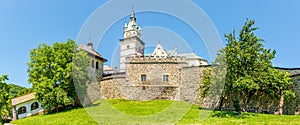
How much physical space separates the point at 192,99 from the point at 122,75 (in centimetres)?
774

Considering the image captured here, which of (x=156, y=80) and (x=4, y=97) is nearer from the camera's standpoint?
(x=4, y=97)

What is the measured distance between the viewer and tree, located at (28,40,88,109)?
1895 centimetres

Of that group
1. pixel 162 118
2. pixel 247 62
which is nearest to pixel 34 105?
pixel 162 118

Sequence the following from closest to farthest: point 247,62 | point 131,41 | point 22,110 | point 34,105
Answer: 1. point 247,62
2. point 22,110
3. point 34,105
4. point 131,41

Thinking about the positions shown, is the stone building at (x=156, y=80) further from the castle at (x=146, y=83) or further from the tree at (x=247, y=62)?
the tree at (x=247, y=62)

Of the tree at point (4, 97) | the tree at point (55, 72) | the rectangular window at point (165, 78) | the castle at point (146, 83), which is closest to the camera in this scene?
the tree at point (4, 97)

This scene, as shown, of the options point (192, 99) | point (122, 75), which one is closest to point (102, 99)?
point (122, 75)

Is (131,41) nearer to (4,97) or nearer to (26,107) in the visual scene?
(26,107)

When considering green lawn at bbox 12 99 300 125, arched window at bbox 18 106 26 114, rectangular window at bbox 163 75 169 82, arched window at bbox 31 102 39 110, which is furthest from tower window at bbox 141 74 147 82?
arched window at bbox 18 106 26 114

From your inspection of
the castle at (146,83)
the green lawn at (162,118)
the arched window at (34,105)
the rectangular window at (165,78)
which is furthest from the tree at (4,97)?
the rectangular window at (165,78)

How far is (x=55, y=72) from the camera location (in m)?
19.5

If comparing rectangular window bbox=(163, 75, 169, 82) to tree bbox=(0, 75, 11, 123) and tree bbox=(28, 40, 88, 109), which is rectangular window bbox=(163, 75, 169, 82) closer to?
tree bbox=(28, 40, 88, 109)

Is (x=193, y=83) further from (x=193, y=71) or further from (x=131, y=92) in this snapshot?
(x=131, y=92)

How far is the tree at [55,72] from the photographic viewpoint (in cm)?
1895
